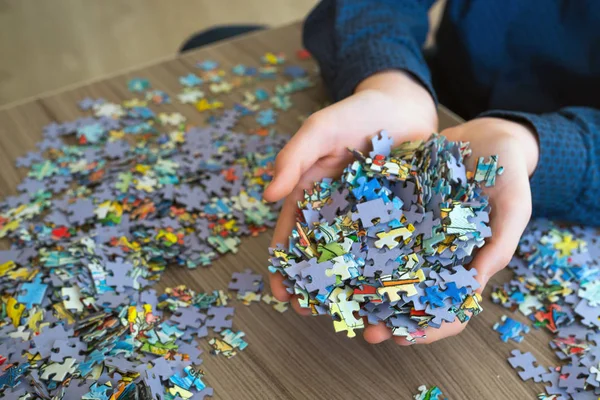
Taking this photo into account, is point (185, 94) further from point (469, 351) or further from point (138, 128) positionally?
point (469, 351)

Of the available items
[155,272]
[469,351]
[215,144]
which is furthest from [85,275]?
[469,351]

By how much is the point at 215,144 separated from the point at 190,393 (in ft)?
2.03

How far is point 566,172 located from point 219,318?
29.2 inches

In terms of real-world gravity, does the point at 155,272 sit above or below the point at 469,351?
above

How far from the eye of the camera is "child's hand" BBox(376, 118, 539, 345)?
931 mm

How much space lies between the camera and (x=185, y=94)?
1.47m

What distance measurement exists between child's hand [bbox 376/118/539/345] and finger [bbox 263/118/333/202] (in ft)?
0.89

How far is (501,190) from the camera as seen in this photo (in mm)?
1004

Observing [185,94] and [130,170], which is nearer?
[130,170]

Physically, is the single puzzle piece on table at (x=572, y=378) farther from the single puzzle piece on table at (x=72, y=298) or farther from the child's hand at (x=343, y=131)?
the single puzzle piece on table at (x=72, y=298)

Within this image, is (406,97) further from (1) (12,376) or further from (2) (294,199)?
(1) (12,376)

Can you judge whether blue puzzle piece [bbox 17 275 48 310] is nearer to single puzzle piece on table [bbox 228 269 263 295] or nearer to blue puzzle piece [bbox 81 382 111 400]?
blue puzzle piece [bbox 81 382 111 400]

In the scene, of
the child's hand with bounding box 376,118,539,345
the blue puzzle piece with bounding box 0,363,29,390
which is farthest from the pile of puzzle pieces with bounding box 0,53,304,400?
the child's hand with bounding box 376,118,539,345

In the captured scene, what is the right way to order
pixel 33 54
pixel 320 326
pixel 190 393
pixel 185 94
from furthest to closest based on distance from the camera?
pixel 33 54 → pixel 185 94 → pixel 320 326 → pixel 190 393
